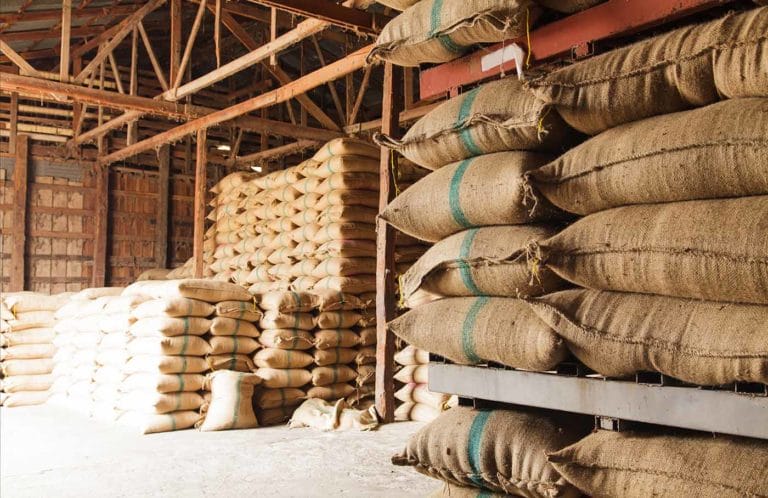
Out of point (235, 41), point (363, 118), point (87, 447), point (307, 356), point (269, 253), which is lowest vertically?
point (87, 447)

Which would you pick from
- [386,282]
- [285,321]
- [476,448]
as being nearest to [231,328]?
[285,321]

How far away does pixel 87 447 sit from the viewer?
6199 mm

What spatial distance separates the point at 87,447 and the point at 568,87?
17.4 ft

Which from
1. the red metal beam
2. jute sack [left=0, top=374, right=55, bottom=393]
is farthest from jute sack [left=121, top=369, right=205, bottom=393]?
the red metal beam

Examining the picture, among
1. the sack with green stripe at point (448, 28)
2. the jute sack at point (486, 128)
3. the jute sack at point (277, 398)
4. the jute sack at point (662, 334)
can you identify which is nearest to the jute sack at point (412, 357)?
the jute sack at point (277, 398)

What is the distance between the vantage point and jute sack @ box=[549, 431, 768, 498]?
6.91ft

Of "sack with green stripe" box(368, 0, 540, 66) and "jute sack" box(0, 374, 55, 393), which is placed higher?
"sack with green stripe" box(368, 0, 540, 66)

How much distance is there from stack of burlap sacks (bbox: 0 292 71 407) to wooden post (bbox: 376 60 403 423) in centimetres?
465

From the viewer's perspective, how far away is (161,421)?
682 centimetres

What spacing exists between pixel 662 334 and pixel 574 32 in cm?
122

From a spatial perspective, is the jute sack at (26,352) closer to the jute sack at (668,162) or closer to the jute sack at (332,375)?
the jute sack at (332,375)

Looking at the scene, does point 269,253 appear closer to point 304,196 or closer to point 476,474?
point 304,196

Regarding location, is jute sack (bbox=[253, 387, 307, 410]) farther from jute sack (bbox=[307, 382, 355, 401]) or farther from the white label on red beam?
the white label on red beam

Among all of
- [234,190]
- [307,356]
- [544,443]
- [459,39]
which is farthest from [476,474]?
[234,190]
